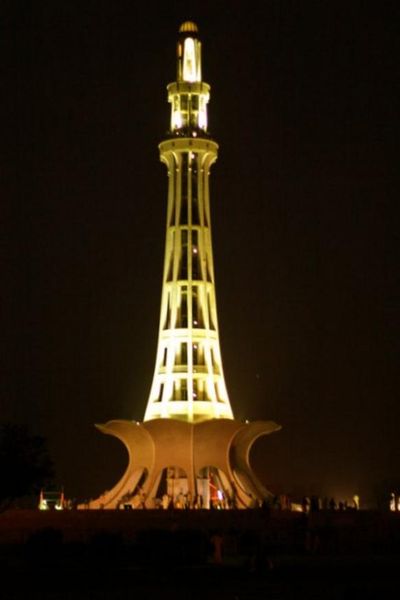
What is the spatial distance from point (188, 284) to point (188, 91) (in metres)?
10.1

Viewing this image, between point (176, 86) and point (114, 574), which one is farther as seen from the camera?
point (176, 86)

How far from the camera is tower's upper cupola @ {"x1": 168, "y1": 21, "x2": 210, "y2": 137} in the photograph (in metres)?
58.1

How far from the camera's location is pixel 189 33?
5950 centimetres

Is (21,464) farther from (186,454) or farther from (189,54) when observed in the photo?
(189,54)

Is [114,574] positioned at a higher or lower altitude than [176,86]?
lower

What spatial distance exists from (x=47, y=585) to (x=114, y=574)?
8.47 ft

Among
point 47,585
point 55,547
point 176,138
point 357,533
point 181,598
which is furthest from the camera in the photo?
point 176,138

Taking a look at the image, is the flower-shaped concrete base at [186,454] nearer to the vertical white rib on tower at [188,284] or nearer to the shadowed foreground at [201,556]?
the vertical white rib on tower at [188,284]

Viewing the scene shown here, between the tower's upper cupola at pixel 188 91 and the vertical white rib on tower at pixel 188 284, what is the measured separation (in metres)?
0.05

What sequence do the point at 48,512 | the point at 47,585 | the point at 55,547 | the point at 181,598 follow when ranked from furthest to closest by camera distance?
the point at 48,512 → the point at 55,547 → the point at 47,585 → the point at 181,598

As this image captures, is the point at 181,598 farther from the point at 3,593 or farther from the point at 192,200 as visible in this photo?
the point at 192,200

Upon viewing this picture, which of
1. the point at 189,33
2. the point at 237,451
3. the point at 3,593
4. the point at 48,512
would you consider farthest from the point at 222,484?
the point at 3,593

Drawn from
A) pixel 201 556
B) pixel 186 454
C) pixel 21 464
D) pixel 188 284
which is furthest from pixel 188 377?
pixel 201 556

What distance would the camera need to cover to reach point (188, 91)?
58.1 metres
